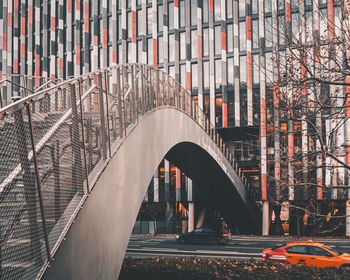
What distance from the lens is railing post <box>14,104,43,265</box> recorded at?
4.24m

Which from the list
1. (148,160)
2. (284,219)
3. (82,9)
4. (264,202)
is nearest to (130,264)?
(148,160)

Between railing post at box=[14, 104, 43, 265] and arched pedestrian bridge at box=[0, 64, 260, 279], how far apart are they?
0.01 m

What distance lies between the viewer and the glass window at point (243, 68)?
36156 mm

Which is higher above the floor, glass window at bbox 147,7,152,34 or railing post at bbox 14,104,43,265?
glass window at bbox 147,7,152,34

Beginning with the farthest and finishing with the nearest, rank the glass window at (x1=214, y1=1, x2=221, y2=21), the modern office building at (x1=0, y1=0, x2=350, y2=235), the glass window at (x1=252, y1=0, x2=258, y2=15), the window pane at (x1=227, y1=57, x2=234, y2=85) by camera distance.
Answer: the glass window at (x1=214, y1=1, x2=221, y2=21), the window pane at (x1=227, y1=57, x2=234, y2=85), the glass window at (x1=252, y1=0, x2=258, y2=15), the modern office building at (x1=0, y1=0, x2=350, y2=235)

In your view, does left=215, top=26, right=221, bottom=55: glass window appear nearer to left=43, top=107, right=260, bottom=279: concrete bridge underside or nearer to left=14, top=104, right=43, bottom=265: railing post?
left=43, top=107, right=260, bottom=279: concrete bridge underside

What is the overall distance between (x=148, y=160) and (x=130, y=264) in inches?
142

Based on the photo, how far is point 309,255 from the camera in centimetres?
1495

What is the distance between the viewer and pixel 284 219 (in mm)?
35219

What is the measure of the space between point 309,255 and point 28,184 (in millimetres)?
13015

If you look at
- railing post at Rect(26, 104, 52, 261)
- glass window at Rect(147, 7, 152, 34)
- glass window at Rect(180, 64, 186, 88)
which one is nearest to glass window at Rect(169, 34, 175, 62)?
glass window at Rect(180, 64, 186, 88)

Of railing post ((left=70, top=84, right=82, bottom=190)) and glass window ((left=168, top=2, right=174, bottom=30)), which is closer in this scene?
railing post ((left=70, top=84, right=82, bottom=190))

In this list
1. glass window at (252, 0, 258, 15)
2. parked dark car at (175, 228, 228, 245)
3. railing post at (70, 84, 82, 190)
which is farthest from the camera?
glass window at (252, 0, 258, 15)

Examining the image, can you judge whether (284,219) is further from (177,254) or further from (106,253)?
(106,253)
